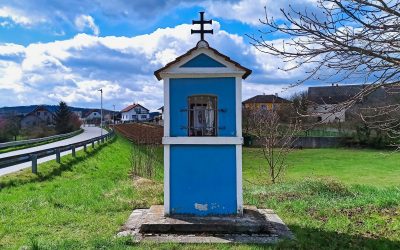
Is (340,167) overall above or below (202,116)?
below

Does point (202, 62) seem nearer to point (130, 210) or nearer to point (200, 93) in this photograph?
point (200, 93)

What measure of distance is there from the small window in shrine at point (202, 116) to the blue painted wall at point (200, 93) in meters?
0.12

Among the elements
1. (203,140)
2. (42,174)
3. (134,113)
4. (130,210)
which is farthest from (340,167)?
(134,113)

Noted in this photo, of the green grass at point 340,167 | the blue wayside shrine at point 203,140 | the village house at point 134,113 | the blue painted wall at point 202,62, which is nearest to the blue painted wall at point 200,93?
the blue wayside shrine at point 203,140

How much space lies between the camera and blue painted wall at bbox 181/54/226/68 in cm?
809

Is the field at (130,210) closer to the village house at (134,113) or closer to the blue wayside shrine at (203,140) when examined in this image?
the blue wayside shrine at (203,140)

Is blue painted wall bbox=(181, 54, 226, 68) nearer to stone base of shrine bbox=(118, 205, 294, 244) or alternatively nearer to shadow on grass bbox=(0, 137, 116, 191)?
stone base of shrine bbox=(118, 205, 294, 244)

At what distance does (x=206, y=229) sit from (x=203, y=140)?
1.61 meters

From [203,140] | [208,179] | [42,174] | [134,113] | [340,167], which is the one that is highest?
[134,113]

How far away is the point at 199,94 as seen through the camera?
809 cm

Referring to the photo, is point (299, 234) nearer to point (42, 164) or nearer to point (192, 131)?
point (192, 131)

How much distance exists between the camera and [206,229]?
291 inches

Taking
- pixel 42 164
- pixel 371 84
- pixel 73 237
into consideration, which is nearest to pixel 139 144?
pixel 42 164

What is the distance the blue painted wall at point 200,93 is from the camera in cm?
808
